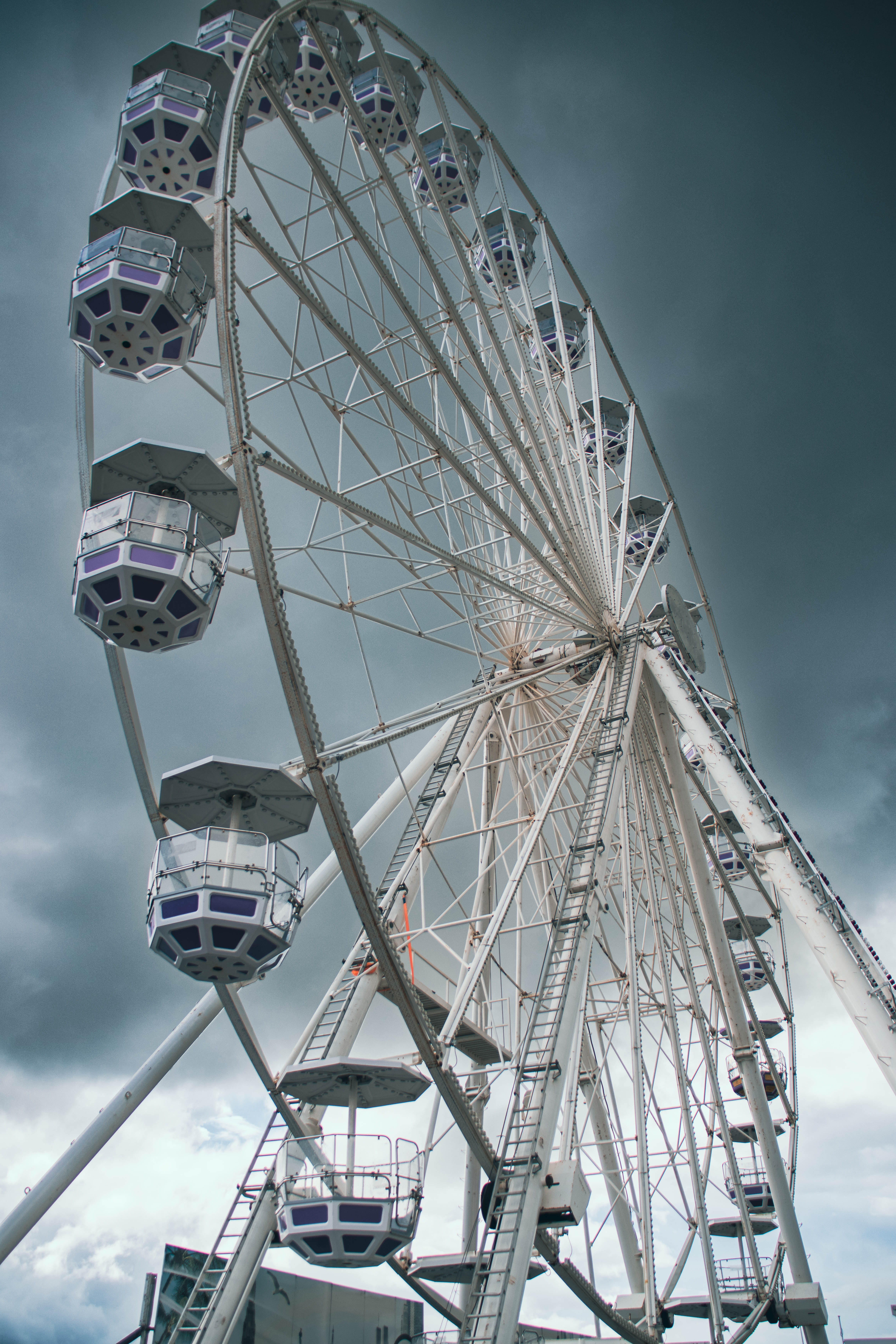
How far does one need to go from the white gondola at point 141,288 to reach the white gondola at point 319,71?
5.35 metres

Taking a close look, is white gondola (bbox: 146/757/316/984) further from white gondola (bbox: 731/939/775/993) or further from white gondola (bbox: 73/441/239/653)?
white gondola (bbox: 731/939/775/993)

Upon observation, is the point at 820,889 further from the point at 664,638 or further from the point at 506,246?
the point at 506,246

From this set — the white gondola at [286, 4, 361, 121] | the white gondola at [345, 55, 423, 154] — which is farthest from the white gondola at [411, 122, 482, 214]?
the white gondola at [286, 4, 361, 121]

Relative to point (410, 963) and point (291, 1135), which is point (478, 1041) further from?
point (291, 1135)

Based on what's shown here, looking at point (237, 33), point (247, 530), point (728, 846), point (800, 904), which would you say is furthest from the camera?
point (728, 846)

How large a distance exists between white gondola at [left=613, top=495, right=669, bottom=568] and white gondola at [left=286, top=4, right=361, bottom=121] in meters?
11.4

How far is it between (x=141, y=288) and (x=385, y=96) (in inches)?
325

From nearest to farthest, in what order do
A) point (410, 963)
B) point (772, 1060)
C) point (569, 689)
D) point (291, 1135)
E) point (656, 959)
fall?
point (291, 1135)
point (410, 963)
point (569, 689)
point (772, 1060)
point (656, 959)

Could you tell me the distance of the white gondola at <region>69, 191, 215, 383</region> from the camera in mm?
10281

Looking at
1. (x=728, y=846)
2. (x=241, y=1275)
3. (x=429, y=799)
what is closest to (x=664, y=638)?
(x=429, y=799)

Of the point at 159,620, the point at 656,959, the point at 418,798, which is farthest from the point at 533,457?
the point at 656,959

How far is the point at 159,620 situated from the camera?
10133 mm

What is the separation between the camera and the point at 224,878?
368 inches

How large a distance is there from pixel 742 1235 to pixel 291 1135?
14426 millimetres
